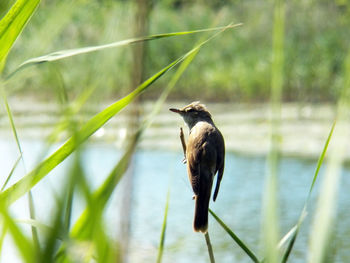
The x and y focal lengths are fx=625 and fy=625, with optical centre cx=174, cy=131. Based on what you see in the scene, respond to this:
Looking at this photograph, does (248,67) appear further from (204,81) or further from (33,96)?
(33,96)

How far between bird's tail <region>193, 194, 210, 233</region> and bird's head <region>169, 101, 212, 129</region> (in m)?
0.21

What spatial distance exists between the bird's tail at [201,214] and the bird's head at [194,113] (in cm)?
21

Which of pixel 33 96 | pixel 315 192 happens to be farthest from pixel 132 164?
pixel 33 96

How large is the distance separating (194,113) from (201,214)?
0.28 metres

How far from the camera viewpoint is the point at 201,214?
932 millimetres

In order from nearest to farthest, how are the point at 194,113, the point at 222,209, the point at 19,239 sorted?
the point at 19,239
the point at 194,113
the point at 222,209

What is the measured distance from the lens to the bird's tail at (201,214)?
92cm

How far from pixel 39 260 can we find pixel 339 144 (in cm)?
18

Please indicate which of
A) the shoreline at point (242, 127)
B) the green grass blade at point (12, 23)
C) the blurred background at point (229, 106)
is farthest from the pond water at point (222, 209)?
the green grass blade at point (12, 23)

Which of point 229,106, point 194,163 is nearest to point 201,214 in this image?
point 194,163

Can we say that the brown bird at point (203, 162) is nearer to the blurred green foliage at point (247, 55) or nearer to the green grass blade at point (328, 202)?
the green grass blade at point (328, 202)

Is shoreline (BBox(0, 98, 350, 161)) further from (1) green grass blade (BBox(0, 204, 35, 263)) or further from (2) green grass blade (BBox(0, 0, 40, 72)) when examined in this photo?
(1) green grass blade (BBox(0, 204, 35, 263))

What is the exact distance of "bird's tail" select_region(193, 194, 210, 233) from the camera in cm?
92

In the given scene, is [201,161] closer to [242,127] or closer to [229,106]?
[242,127]
